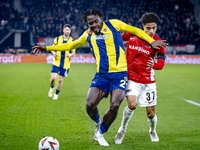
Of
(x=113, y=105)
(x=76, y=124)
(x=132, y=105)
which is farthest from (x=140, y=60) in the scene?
(x=76, y=124)

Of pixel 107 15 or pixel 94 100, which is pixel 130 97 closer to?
pixel 94 100

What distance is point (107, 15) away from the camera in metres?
30.2

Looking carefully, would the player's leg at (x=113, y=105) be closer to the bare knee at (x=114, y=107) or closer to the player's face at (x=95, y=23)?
the bare knee at (x=114, y=107)

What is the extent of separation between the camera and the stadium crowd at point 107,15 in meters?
27.8

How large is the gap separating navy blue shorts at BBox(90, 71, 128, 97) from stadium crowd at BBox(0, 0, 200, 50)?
2394cm

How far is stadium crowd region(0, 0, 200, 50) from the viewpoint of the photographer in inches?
1095

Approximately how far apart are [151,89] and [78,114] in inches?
90.5

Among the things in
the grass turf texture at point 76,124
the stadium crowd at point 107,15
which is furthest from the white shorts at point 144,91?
the stadium crowd at point 107,15

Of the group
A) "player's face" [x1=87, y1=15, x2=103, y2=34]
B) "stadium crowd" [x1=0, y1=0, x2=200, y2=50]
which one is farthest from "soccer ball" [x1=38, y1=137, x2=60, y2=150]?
"stadium crowd" [x1=0, y1=0, x2=200, y2=50]

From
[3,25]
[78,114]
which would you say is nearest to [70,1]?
[3,25]

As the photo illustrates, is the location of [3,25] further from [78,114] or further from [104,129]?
[104,129]

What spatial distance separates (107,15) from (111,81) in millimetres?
27568

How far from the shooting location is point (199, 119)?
5371mm

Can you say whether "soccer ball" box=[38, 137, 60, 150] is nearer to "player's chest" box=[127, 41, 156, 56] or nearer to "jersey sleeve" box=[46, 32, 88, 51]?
"jersey sleeve" box=[46, 32, 88, 51]
